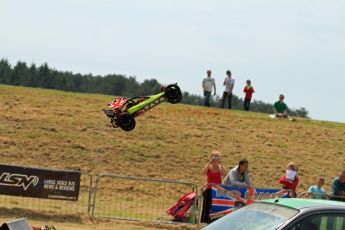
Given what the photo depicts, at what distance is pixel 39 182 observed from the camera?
669 inches

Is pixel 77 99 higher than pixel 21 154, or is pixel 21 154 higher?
pixel 77 99

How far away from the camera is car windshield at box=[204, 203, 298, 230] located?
7281mm

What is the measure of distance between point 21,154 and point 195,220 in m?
8.97

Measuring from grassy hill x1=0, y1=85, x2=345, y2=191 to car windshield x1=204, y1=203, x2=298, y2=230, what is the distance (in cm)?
1568

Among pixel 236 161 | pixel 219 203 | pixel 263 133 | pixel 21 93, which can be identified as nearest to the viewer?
pixel 219 203

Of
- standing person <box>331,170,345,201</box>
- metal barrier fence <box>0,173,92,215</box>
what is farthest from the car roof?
metal barrier fence <box>0,173,92,215</box>

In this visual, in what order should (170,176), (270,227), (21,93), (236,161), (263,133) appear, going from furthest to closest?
(21,93)
(263,133)
(236,161)
(170,176)
(270,227)

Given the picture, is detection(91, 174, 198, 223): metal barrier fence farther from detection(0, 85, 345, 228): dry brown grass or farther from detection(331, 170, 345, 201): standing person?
detection(331, 170, 345, 201): standing person

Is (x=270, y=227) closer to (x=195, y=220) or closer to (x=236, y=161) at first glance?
(x=195, y=220)

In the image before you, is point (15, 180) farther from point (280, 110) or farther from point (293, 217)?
point (280, 110)

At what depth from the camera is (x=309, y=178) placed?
2498 centimetres

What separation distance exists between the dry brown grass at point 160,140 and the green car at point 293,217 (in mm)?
15785

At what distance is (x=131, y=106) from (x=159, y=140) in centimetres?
854

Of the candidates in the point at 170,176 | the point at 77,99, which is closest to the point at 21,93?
the point at 77,99
